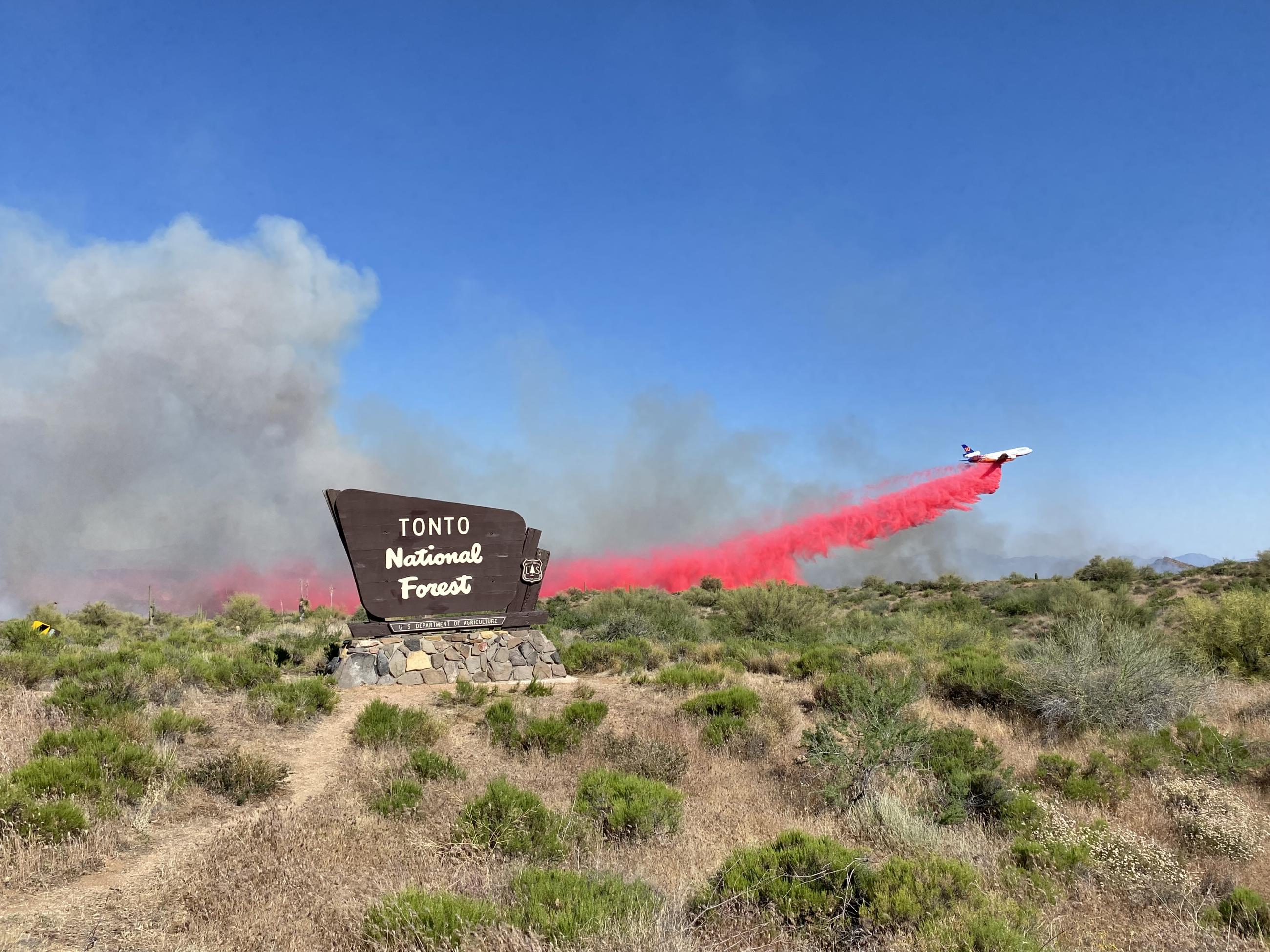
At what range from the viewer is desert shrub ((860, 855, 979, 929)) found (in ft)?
18.5

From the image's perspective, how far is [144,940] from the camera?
5.52 m

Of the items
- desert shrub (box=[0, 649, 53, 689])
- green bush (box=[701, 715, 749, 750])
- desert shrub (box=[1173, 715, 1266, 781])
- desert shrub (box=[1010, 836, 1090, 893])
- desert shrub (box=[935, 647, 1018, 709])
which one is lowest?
desert shrub (box=[1173, 715, 1266, 781])

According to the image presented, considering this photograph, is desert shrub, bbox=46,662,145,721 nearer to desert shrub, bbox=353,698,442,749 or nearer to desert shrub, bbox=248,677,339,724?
desert shrub, bbox=248,677,339,724

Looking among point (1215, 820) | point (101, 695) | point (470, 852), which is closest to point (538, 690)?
point (101, 695)

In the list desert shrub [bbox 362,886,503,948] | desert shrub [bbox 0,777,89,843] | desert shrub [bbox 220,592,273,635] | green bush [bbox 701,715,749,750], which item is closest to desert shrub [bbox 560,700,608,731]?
green bush [bbox 701,715,749,750]

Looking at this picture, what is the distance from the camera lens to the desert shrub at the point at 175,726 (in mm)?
11469

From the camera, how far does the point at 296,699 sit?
14438 mm

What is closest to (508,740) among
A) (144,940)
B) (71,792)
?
(71,792)

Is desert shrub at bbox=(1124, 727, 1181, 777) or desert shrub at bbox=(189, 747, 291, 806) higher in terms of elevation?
desert shrub at bbox=(189, 747, 291, 806)

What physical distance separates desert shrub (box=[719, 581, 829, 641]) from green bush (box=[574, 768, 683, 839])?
64.6 ft

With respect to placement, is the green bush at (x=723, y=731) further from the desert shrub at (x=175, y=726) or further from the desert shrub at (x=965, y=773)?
the desert shrub at (x=175, y=726)

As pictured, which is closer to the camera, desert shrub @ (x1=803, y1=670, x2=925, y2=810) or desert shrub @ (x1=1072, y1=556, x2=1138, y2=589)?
desert shrub @ (x1=803, y1=670, x2=925, y2=810)

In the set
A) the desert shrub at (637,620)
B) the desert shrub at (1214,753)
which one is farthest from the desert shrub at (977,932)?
the desert shrub at (637,620)

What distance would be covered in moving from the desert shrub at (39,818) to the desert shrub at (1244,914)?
427 inches
